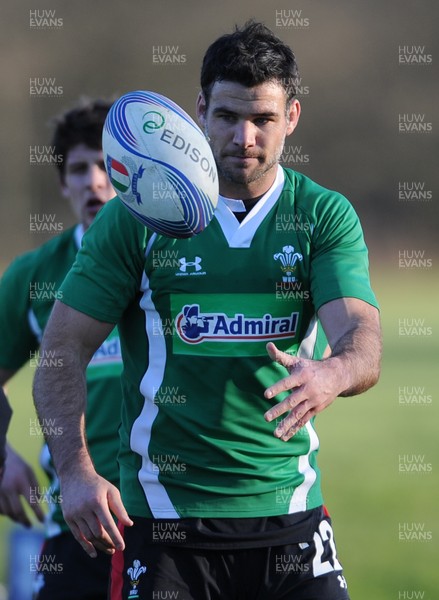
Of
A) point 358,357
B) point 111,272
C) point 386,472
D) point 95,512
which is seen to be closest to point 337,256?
point 358,357

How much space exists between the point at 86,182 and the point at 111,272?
1918mm

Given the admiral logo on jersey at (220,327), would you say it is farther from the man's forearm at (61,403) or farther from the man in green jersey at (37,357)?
the man in green jersey at (37,357)

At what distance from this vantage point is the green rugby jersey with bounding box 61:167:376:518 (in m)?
3.84

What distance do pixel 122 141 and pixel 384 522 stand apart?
4918 millimetres

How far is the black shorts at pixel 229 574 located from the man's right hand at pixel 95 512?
21 cm

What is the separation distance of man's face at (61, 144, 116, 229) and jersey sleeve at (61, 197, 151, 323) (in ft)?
5.31

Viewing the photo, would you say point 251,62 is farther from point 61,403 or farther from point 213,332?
point 61,403

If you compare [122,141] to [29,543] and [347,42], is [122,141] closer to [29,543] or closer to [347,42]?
[29,543]

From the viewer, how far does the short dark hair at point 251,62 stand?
13.2 feet

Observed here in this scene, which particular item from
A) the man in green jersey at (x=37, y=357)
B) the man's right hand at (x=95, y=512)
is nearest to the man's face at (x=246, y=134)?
the man's right hand at (x=95, y=512)

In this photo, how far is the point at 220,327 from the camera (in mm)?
3850

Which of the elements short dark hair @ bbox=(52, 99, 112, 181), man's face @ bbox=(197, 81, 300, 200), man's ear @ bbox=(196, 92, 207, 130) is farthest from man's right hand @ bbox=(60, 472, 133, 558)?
short dark hair @ bbox=(52, 99, 112, 181)

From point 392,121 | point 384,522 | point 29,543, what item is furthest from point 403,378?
point 392,121

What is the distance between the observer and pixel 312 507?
3945mm
